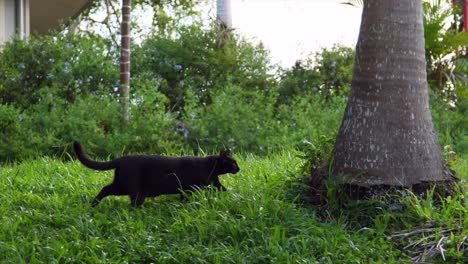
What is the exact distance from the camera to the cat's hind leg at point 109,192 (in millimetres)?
7082

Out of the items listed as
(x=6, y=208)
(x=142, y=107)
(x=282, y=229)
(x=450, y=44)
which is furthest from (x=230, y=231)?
(x=450, y=44)

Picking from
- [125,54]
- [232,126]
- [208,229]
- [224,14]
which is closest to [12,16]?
[224,14]

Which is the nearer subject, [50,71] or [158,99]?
[158,99]

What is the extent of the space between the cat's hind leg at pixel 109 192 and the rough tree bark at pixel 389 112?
1834 millimetres

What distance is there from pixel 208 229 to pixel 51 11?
1471cm

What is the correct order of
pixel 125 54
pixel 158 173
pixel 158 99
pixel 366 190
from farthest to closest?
pixel 158 99 < pixel 125 54 < pixel 158 173 < pixel 366 190

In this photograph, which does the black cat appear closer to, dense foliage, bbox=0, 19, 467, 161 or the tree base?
the tree base

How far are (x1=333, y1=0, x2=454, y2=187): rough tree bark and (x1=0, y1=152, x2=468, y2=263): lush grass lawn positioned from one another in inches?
14.2

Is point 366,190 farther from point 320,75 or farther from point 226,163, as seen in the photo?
point 320,75

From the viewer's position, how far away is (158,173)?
274 inches

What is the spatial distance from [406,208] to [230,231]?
57.0 inches

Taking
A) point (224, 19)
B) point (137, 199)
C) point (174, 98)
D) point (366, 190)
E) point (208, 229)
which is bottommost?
point (208, 229)

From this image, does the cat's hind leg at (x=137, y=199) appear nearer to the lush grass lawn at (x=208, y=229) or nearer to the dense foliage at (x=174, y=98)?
the lush grass lawn at (x=208, y=229)

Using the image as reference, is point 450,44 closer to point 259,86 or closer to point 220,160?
point 259,86
